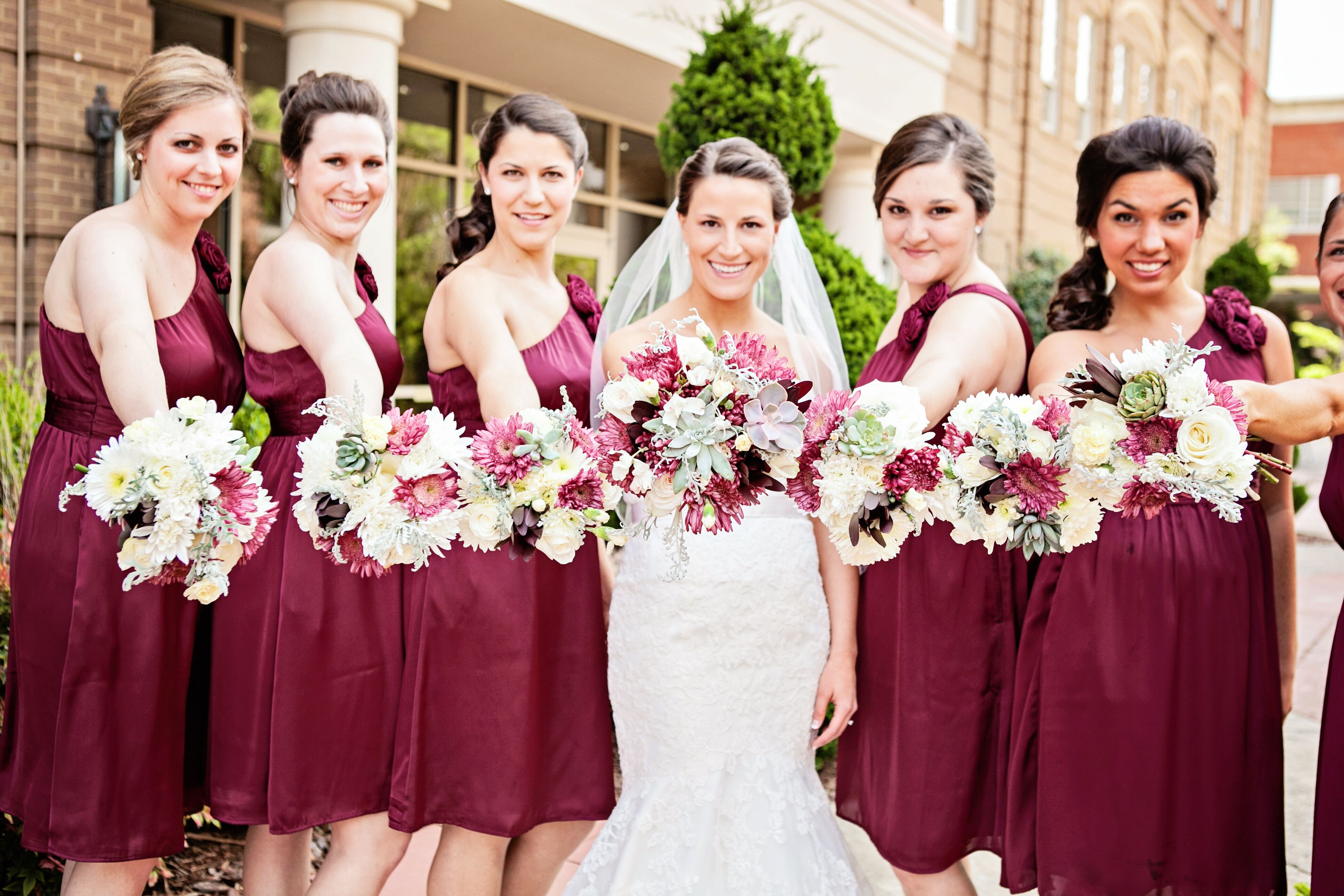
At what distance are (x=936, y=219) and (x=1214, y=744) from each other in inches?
59.8

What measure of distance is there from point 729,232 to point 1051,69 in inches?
692

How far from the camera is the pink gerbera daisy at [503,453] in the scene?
7.98 ft

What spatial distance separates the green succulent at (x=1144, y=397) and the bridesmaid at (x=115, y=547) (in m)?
2.22

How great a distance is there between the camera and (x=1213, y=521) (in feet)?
9.08

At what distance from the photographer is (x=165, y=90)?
9.34ft

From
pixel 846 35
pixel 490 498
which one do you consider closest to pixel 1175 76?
pixel 846 35

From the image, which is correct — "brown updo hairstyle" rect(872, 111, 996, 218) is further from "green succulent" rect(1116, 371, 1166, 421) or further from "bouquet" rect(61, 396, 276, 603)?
"bouquet" rect(61, 396, 276, 603)

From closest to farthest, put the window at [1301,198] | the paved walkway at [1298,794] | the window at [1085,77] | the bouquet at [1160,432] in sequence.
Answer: the bouquet at [1160,432] → the paved walkway at [1298,794] → the window at [1085,77] → the window at [1301,198]

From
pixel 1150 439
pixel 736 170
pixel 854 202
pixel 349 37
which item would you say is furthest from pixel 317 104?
pixel 854 202

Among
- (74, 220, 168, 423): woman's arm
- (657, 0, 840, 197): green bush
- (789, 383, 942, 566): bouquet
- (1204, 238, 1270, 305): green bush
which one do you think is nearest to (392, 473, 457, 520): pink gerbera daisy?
(74, 220, 168, 423): woman's arm

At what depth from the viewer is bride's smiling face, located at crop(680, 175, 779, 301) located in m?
3.09

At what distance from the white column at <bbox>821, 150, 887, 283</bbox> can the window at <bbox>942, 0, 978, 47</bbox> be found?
392 cm

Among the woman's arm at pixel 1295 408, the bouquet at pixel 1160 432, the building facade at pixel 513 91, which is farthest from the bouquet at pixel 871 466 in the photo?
the building facade at pixel 513 91

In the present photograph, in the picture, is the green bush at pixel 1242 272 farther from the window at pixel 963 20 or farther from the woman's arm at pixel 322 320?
the woman's arm at pixel 322 320
